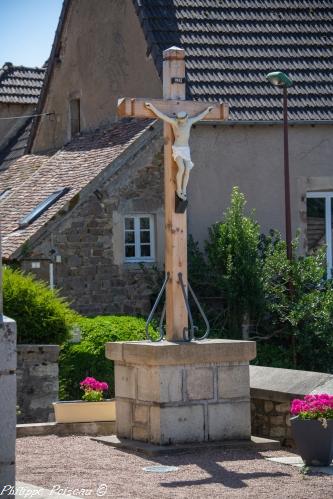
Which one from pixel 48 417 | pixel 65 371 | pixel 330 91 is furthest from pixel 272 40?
pixel 48 417

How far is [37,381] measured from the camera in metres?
14.4

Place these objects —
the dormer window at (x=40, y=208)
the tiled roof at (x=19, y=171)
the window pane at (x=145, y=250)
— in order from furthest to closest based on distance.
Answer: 1. the tiled roof at (x=19, y=171)
2. the window pane at (x=145, y=250)
3. the dormer window at (x=40, y=208)

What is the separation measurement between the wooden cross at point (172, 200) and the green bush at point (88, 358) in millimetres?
5338

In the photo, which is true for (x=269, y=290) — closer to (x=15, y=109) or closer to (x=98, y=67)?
(x=98, y=67)

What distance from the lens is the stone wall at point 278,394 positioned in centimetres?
1090

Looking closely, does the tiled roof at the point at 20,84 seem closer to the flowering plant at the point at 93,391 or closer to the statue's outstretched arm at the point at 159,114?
the flowering plant at the point at 93,391

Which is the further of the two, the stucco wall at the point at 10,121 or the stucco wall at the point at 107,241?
the stucco wall at the point at 10,121

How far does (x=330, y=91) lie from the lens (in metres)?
22.1

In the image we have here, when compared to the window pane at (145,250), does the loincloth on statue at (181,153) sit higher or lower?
higher

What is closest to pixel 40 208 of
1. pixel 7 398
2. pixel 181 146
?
pixel 181 146

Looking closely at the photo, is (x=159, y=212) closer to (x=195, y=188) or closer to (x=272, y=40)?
(x=195, y=188)

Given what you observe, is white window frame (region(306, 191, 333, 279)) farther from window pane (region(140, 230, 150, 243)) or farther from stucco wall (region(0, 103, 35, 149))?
stucco wall (region(0, 103, 35, 149))

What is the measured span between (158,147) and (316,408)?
11.5 m

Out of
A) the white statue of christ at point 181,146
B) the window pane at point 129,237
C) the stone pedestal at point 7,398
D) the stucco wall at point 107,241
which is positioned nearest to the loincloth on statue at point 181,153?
the white statue of christ at point 181,146
